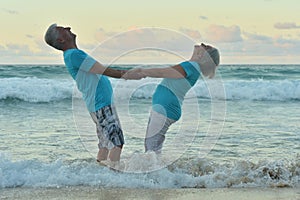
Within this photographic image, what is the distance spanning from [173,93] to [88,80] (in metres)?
0.78

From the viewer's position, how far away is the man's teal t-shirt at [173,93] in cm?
467

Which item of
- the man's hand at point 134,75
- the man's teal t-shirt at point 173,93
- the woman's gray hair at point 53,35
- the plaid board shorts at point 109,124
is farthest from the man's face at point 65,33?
the man's teal t-shirt at point 173,93

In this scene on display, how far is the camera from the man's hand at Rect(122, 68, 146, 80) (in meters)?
4.77

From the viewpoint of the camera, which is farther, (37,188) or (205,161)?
(205,161)

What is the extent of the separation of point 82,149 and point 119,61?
247 centimetres

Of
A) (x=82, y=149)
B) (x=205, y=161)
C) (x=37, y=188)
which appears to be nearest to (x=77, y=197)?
(x=37, y=188)

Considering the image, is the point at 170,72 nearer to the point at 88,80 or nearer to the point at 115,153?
the point at 88,80

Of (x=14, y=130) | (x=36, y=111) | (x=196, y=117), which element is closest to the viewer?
(x=196, y=117)

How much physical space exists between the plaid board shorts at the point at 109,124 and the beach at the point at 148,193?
44 cm

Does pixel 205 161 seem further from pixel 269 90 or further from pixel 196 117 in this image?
pixel 269 90

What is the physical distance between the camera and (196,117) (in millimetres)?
5266

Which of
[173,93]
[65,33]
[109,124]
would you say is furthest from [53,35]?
[173,93]

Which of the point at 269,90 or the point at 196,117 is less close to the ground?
the point at 196,117

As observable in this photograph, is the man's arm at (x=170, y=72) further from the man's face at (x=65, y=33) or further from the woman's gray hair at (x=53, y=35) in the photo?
the woman's gray hair at (x=53, y=35)
